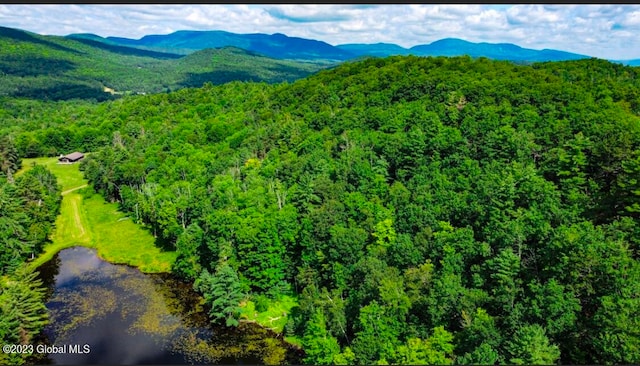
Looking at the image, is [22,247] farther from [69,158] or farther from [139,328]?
[69,158]

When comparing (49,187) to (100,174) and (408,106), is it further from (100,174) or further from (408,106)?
(408,106)

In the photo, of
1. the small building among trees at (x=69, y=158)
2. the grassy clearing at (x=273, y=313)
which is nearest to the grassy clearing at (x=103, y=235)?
the grassy clearing at (x=273, y=313)

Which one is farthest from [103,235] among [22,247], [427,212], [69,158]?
[69,158]

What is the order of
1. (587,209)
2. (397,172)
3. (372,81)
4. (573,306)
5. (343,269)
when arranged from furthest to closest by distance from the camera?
1. (372,81)
2. (397,172)
3. (343,269)
4. (587,209)
5. (573,306)

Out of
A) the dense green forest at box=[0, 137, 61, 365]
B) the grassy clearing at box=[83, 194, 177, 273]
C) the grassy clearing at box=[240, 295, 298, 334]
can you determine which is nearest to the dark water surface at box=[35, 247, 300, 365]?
the grassy clearing at box=[240, 295, 298, 334]

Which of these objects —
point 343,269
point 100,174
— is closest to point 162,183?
point 100,174

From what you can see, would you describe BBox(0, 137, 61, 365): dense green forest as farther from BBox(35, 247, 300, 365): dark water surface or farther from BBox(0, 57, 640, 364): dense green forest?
BBox(0, 57, 640, 364): dense green forest
